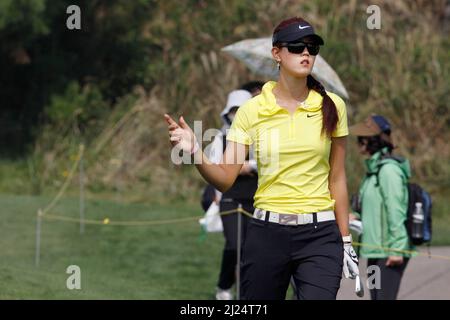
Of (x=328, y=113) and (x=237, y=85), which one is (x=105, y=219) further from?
(x=328, y=113)

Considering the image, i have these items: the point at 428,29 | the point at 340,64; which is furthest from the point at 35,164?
the point at 428,29

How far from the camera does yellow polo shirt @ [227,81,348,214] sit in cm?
591

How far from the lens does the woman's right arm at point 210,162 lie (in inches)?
211

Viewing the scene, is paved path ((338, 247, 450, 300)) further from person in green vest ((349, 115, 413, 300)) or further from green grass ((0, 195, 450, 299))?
person in green vest ((349, 115, 413, 300))

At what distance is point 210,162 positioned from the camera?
5730mm

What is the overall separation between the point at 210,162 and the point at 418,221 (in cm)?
337

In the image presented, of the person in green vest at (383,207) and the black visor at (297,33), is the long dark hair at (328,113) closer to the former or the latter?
the black visor at (297,33)

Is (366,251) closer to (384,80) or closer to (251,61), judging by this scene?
(251,61)

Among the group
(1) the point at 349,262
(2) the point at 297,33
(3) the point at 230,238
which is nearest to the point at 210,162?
(2) the point at 297,33

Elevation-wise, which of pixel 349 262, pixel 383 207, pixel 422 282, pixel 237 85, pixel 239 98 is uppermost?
pixel 237 85

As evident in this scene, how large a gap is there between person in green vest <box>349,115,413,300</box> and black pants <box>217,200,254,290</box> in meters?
1.57

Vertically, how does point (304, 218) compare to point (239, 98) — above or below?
below

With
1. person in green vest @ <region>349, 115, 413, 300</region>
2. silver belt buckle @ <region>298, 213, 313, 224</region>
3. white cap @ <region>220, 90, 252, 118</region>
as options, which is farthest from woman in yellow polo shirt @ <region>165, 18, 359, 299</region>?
white cap @ <region>220, 90, 252, 118</region>

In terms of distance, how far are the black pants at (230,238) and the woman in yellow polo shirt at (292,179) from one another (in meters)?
4.14
